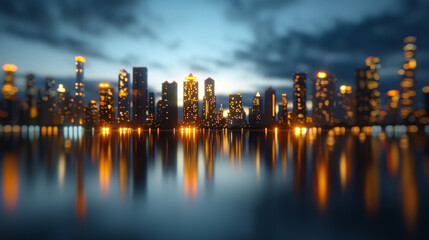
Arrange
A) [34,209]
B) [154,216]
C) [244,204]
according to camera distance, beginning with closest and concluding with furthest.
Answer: [154,216] < [34,209] < [244,204]

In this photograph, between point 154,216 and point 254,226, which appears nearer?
point 254,226

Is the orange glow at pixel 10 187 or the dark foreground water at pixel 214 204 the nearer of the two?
the dark foreground water at pixel 214 204

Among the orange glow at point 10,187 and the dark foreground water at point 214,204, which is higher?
the orange glow at point 10,187

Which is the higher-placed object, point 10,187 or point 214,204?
point 10,187

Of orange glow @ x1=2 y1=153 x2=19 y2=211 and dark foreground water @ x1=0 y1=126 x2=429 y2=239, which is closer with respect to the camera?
dark foreground water @ x1=0 y1=126 x2=429 y2=239

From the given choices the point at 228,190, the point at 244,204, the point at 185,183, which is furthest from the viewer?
the point at 185,183

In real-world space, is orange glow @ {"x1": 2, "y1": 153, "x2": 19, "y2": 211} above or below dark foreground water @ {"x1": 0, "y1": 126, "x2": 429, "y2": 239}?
above

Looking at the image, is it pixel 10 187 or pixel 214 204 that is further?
pixel 10 187

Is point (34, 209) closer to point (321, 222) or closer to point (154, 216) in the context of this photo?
point (154, 216)

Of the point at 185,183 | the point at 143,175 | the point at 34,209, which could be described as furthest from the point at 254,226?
the point at 143,175
